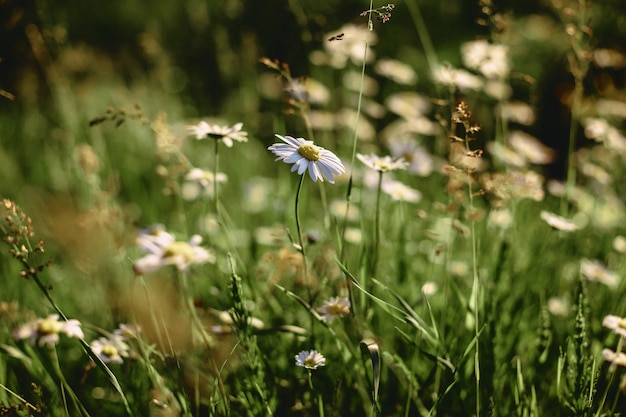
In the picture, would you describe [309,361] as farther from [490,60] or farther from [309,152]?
[490,60]

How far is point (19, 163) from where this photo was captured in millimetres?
3322

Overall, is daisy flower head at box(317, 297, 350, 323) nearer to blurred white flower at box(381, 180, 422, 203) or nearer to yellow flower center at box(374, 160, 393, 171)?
yellow flower center at box(374, 160, 393, 171)

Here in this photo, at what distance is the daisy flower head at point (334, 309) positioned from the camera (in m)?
1.27

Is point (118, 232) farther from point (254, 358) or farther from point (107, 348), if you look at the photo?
point (254, 358)

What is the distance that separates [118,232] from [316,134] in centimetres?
164

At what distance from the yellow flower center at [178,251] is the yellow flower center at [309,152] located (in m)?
0.30

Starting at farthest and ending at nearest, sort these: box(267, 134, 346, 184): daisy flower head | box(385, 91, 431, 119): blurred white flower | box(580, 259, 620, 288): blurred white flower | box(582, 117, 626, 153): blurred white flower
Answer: box(385, 91, 431, 119): blurred white flower, box(582, 117, 626, 153): blurred white flower, box(580, 259, 620, 288): blurred white flower, box(267, 134, 346, 184): daisy flower head

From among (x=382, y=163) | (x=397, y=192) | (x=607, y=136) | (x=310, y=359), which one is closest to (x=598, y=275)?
(x=397, y=192)

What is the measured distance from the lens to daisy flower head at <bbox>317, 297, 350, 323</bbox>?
4.17 feet

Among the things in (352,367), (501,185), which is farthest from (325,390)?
(501,185)

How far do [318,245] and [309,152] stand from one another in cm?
80

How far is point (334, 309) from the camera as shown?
1303 mm

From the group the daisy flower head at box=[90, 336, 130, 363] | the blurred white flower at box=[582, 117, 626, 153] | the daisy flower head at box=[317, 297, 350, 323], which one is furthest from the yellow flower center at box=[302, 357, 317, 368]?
the blurred white flower at box=[582, 117, 626, 153]

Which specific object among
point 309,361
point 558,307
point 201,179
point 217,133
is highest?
point 217,133
